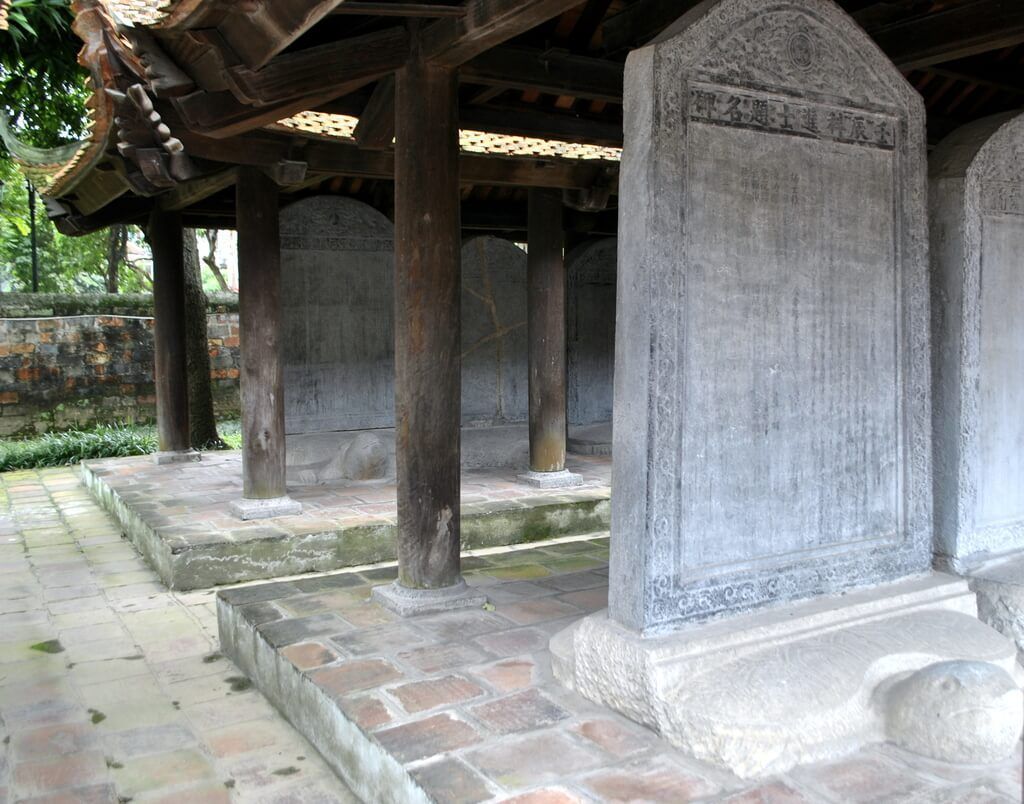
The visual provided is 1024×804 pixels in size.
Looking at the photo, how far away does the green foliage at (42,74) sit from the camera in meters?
8.60

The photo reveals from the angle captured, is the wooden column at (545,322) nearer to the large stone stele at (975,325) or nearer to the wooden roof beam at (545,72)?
the wooden roof beam at (545,72)

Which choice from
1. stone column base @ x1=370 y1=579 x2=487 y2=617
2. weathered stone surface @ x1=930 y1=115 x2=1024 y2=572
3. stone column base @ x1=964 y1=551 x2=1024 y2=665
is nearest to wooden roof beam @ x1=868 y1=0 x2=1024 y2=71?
weathered stone surface @ x1=930 y1=115 x2=1024 y2=572

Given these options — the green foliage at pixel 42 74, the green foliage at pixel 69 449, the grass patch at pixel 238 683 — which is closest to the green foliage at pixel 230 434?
the green foliage at pixel 69 449

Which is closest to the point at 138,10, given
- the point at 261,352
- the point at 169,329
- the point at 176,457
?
the point at 261,352

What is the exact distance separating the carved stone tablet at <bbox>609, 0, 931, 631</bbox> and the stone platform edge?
2.79 ft

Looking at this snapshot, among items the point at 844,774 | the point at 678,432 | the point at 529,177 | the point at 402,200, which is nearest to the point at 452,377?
the point at 402,200

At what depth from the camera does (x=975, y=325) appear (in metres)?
3.68

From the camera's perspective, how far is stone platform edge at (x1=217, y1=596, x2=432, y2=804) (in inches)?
106

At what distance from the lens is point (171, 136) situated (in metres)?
5.04

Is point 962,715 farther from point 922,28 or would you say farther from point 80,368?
point 80,368

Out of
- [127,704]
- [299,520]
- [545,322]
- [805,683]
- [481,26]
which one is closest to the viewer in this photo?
[805,683]

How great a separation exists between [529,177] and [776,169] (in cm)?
387

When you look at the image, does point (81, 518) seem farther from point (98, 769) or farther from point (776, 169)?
point (776, 169)

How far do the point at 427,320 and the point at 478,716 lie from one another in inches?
A: 71.1
